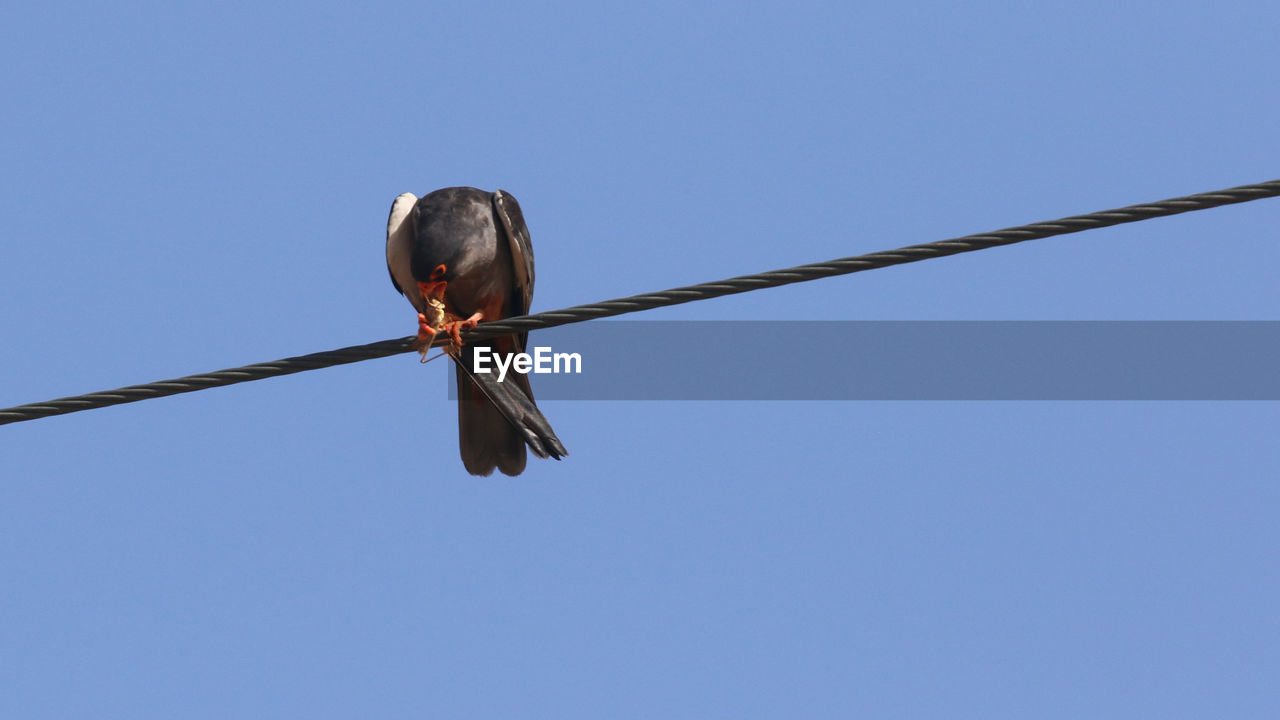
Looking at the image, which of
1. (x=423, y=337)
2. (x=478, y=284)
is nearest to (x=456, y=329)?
(x=423, y=337)

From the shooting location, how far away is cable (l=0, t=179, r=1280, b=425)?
15.9ft

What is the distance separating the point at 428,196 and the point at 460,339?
126 cm

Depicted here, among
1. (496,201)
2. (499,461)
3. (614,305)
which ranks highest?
(496,201)

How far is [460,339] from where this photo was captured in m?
6.29

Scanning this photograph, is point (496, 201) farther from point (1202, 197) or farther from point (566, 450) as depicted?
point (1202, 197)

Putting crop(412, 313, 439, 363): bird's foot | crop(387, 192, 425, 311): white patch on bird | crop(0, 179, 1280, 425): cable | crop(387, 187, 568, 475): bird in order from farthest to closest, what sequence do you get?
crop(387, 192, 425, 311): white patch on bird → crop(387, 187, 568, 475): bird → crop(412, 313, 439, 363): bird's foot → crop(0, 179, 1280, 425): cable

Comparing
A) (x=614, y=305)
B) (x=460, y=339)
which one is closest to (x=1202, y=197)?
(x=614, y=305)

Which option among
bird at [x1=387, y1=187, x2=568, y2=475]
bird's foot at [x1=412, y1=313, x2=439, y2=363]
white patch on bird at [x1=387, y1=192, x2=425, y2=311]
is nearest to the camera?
bird's foot at [x1=412, y1=313, x2=439, y2=363]

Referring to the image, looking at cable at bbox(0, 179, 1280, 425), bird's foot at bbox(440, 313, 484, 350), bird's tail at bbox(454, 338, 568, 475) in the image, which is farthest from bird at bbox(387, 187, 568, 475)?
cable at bbox(0, 179, 1280, 425)

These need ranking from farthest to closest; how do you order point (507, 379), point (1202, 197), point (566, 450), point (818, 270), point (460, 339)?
point (507, 379)
point (566, 450)
point (460, 339)
point (818, 270)
point (1202, 197)

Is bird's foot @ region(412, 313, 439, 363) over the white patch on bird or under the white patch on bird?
under

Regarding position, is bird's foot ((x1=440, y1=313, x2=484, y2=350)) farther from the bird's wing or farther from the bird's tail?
the bird's wing

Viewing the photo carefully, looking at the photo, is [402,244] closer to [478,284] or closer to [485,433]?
[478,284]

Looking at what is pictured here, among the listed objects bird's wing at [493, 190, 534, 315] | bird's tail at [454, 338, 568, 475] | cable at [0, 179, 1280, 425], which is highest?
bird's wing at [493, 190, 534, 315]
